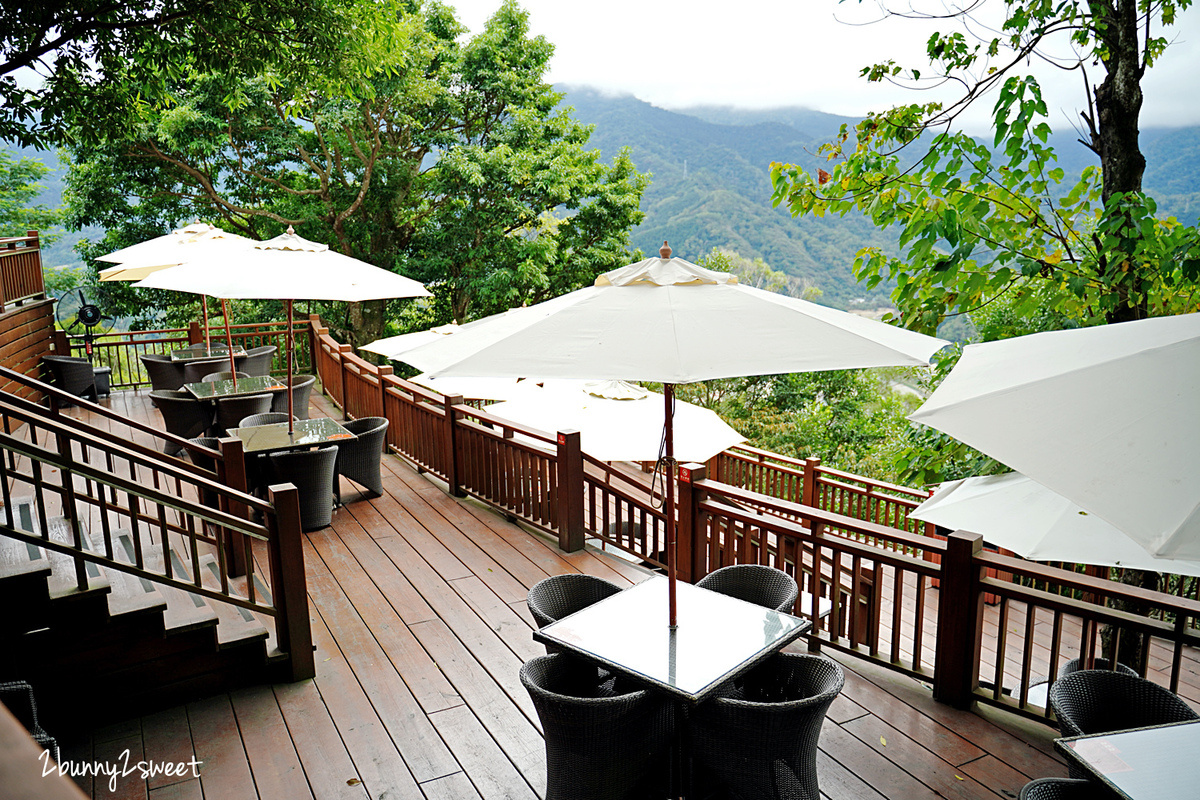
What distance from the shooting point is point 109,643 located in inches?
155

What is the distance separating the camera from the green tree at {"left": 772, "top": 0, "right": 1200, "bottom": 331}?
4.34 metres

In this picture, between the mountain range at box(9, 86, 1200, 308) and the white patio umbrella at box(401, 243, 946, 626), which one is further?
the mountain range at box(9, 86, 1200, 308)

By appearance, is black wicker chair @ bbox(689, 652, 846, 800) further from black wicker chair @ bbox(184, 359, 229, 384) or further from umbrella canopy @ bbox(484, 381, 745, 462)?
black wicker chair @ bbox(184, 359, 229, 384)

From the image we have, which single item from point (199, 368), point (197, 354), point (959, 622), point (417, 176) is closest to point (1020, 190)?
point (959, 622)

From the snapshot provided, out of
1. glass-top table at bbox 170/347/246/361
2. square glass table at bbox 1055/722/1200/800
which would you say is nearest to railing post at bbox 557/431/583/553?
square glass table at bbox 1055/722/1200/800

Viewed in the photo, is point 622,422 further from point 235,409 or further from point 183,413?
point 183,413

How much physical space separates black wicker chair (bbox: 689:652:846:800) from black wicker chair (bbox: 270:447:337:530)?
4.49 m

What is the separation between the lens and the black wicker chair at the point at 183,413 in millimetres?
7777

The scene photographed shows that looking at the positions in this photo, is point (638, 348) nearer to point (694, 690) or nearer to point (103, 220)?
point (694, 690)

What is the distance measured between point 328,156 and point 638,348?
1646 centimetres

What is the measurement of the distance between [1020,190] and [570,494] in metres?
3.91

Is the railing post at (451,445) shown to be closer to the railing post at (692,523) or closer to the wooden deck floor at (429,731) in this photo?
the wooden deck floor at (429,731)

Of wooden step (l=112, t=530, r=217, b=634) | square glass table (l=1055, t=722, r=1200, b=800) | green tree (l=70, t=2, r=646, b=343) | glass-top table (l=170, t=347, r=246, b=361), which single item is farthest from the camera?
green tree (l=70, t=2, r=646, b=343)

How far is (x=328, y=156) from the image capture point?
1689 cm
